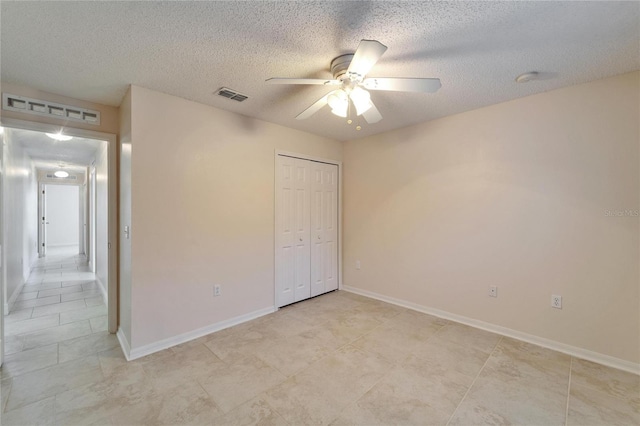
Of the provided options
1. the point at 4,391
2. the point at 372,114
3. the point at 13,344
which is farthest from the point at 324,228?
the point at 13,344

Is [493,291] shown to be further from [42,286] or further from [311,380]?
[42,286]

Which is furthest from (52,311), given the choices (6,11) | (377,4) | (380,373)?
(377,4)

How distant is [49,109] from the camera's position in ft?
7.86

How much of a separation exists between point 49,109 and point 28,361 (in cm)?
223

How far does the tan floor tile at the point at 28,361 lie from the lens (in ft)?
6.93

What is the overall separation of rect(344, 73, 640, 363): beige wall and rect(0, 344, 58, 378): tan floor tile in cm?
362

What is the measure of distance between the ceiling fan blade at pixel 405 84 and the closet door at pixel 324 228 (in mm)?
2144

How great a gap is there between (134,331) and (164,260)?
0.65 m

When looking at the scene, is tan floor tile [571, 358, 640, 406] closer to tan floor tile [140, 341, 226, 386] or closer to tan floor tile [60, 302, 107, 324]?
tan floor tile [140, 341, 226, 386]

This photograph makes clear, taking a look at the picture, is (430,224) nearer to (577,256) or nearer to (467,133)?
(467,133)

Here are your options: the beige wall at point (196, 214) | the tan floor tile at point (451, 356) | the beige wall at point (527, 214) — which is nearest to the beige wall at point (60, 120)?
the beige wall at point (196, 214)

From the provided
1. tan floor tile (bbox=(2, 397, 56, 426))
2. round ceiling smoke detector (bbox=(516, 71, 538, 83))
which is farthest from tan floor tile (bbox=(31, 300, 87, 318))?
round ceiling smoke detector (bbox=(516, 71, 538, 83))

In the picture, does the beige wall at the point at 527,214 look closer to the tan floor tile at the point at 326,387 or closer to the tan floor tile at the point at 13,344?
the tan floor tile at the point at 326,387

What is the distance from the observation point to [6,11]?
1444 millimetres
